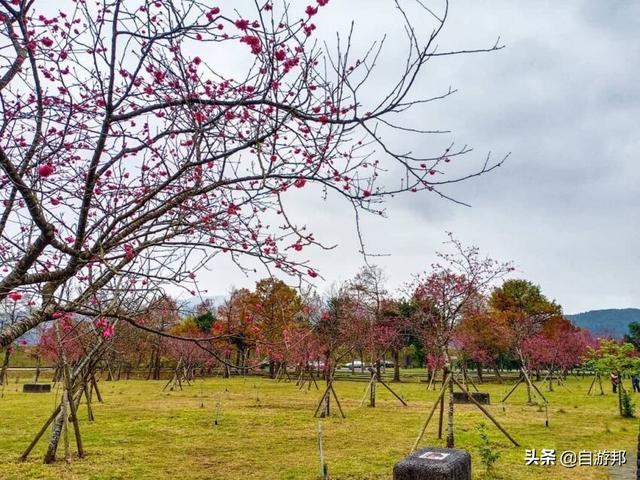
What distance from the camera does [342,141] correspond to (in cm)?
346

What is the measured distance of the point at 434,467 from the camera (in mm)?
4391

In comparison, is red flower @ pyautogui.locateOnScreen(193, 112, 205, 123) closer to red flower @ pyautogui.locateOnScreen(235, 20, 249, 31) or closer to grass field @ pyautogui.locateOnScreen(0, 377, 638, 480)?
red flower @ pyautogui.locateOnScreen(235, 20, 249, 31)

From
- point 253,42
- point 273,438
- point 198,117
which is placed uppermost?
point 253,42

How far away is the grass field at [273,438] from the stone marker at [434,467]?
358 centimetres

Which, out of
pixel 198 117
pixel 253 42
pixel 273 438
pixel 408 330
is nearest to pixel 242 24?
pixel 253 42

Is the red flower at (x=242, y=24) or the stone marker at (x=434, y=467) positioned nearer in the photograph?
the red flower at (x=242, y=24)

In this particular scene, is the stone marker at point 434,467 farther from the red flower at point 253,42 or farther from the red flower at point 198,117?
the red flower at point 253,42

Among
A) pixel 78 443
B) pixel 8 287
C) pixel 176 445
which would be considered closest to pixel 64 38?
pixel 8 287

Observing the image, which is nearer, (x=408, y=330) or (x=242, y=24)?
(x=242, y=24)

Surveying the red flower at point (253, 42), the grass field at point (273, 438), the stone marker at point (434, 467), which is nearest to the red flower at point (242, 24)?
the red flower at point (253, 42)

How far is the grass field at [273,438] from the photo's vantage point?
28.0 ft

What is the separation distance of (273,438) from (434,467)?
8259 mm

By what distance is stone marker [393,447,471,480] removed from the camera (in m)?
4.34

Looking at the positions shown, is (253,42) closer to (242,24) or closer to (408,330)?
(242,24)
